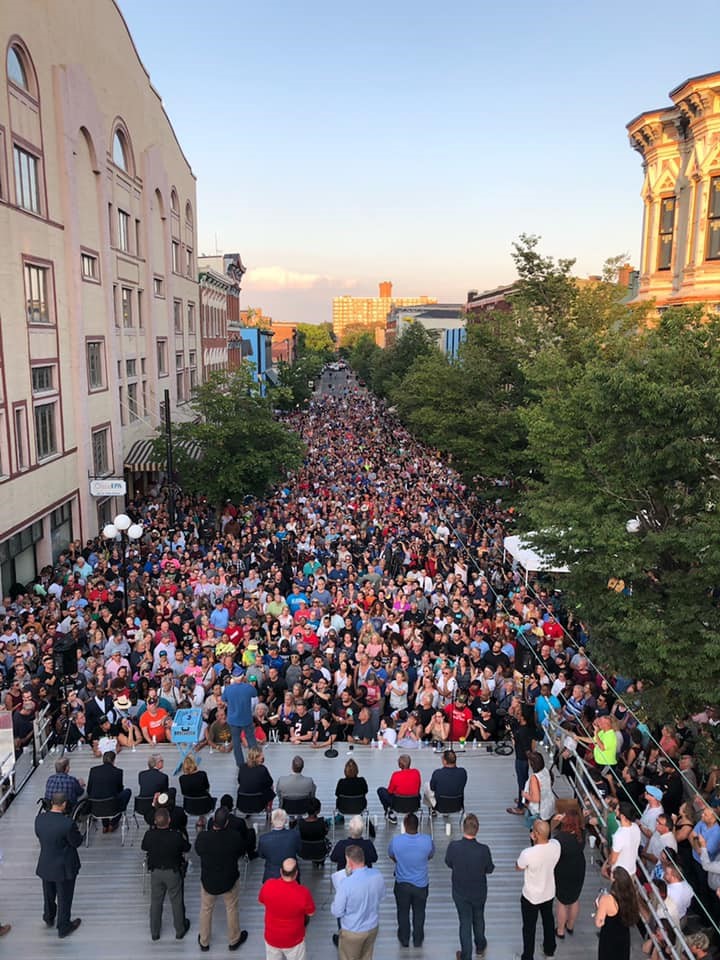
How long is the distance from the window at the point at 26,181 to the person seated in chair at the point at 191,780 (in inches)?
684

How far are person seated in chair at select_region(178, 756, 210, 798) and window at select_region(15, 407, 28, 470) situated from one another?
1393cm

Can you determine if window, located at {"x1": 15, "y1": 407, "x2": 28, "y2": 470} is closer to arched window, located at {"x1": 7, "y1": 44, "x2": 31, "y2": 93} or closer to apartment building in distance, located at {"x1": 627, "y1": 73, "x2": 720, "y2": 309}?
arched window, located at {"x1": 7, "y1": 44, "x2": 31, "y2": 93}

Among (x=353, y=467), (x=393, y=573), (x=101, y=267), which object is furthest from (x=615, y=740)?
(x=353, y=467)

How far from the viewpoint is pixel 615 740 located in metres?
9.42

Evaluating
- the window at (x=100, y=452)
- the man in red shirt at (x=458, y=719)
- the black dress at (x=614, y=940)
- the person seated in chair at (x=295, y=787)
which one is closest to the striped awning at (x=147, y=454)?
the window at (x=100, y=452)

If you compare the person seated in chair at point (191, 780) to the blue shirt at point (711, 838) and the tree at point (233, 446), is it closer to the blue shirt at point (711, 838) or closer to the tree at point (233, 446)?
the blue shirt at point (711, 838)

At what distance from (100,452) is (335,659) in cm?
1746

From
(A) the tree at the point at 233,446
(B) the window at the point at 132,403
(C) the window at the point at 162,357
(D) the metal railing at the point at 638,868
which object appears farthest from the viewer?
(C) the window at the point at 162,357

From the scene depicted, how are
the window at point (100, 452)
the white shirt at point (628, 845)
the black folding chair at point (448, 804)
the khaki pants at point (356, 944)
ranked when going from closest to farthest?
the khaki pants at point (356, 944) → the white shirt at point (628, 845) → the black folding chair at point (448, 804) → the window at point (100, 452)

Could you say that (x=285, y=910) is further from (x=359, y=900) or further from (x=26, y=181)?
(x=26, y=181)

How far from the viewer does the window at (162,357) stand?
3738cm

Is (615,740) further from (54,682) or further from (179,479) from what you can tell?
(179,479)

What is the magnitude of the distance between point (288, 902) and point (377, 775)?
4057mm

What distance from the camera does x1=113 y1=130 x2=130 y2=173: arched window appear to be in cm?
3065
